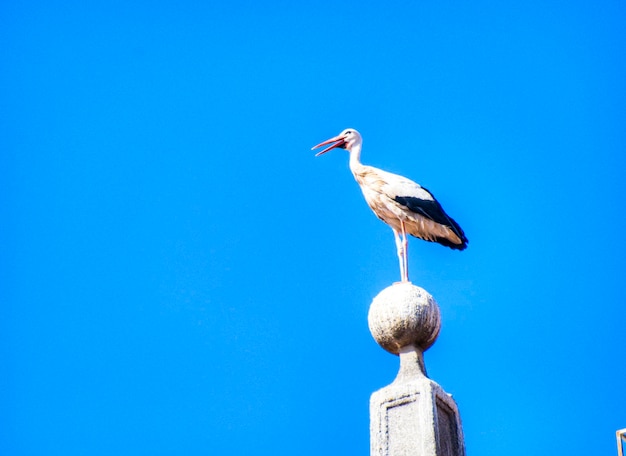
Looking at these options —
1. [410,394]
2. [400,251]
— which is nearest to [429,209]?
[400,251]

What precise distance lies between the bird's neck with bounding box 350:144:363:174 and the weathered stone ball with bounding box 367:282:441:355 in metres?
2.73

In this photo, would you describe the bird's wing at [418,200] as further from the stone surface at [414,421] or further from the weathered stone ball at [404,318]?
the stone surface at [414,421]

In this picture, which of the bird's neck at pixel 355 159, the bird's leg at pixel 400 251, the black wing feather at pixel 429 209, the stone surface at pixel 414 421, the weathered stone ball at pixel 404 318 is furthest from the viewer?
the bird's neck at pixel 355 159

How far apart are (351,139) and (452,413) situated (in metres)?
4.33

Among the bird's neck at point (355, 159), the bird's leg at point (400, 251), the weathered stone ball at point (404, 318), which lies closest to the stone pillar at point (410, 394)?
the weathered stone ball at point (404, 318)

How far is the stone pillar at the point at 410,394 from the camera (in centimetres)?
878

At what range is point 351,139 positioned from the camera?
12.5m

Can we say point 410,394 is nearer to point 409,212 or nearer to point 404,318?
point 404,318

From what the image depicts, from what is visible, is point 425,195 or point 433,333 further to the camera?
point 425,195

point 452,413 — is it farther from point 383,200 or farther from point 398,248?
point 383,200

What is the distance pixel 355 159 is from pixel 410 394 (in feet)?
13.0

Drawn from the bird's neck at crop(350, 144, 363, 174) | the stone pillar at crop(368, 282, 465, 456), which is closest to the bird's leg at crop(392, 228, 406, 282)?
the stone pillar at crop(368, 282, 465, 456)

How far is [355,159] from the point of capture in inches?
482

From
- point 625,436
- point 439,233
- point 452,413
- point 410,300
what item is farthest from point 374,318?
point 625,436
